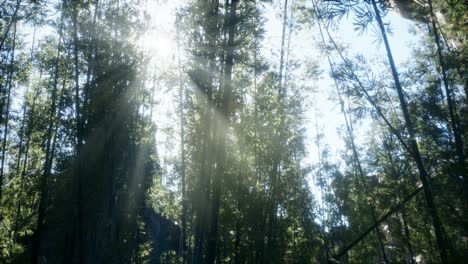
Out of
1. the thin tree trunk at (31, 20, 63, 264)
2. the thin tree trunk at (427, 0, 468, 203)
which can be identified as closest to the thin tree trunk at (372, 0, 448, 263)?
the thin tree trunk at (427, 0, 468, 203)

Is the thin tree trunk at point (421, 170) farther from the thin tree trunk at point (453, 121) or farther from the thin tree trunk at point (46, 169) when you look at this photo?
the thin tree trunk at point (46, 169)

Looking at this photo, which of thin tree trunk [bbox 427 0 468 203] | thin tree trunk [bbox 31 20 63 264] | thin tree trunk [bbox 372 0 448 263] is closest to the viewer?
thin tree trunk [bbox 372 0 448 263]

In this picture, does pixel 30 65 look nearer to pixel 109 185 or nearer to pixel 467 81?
pixel 109 185

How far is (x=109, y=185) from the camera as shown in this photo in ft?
24.0

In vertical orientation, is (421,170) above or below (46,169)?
below

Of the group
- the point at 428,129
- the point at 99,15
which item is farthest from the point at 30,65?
the point at 428,129

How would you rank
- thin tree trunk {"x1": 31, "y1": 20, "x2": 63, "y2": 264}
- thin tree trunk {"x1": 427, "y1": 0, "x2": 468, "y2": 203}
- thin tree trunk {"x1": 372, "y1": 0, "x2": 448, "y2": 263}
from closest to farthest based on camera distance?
thin tree trunk {"x1": 372, "y1": 0, "x2": 448, "y2": 263} < thin tree trunk {"x1": 427, "y1": 0, "x2": 468, "y2": 203} < thin tree trunk {"x1": 31, "y1": 20, "x2": 63, "y2": 264}

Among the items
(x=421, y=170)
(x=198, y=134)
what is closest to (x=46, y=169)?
(x=198, y=134)

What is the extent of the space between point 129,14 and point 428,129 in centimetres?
644

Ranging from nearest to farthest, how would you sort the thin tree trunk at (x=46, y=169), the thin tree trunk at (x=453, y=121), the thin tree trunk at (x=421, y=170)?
the thin tree trunk at (x=421, y=170) → the thin tree trunk at (x=453, y=121) → the thin tree trunk at (x=46, y=169)

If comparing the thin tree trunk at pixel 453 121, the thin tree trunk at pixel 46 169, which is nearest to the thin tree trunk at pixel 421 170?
the thin tree trunk at pixel 453 121

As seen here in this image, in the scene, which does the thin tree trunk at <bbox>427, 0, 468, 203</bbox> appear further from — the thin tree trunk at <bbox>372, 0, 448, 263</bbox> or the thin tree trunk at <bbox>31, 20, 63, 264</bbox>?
the thin tree trunk at <bbox>31, 20, 63, 264</bbox>

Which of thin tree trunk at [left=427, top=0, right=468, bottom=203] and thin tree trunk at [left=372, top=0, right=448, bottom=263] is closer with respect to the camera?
thin tree trunk at [left=372, top=0, right=448, bottom=263]

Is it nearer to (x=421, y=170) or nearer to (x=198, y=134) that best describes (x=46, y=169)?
(x=198, y=134)
